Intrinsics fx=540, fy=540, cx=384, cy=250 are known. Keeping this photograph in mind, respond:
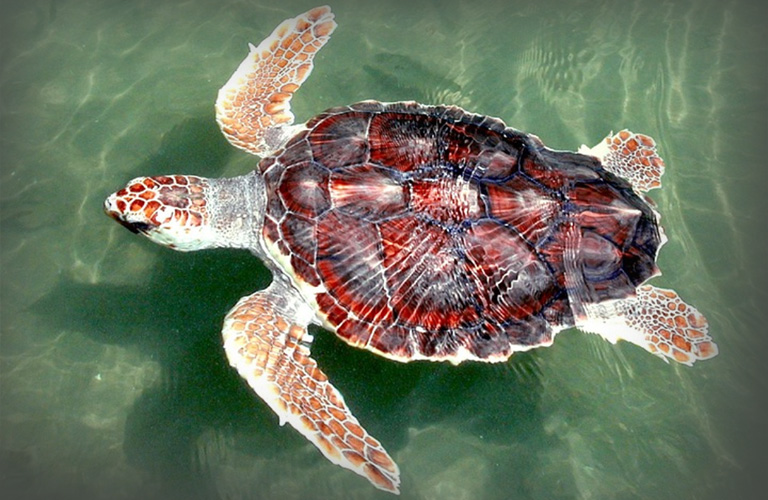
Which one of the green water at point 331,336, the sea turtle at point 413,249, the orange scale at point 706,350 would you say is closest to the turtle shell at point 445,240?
the sea turtle at point 413,249

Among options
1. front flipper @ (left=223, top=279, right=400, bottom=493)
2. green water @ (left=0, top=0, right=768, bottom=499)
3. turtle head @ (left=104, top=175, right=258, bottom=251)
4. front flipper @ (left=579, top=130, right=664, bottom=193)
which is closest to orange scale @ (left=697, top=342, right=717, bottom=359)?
green water @ (left=0, top=0, right=768, bottom=499)

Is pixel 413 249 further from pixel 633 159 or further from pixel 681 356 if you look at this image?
pixel 633 159

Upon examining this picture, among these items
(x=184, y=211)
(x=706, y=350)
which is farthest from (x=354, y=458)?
(x=706, y=350)

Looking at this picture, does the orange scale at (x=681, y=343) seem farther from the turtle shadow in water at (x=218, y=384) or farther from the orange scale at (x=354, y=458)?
the orange scale at (x=354, y=458)

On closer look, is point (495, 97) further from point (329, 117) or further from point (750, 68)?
point (750, 68)

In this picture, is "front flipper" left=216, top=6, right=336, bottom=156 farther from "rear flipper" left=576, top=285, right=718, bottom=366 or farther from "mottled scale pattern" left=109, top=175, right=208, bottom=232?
"rear flipper" left=576, top=285, right=718, bottom=366
